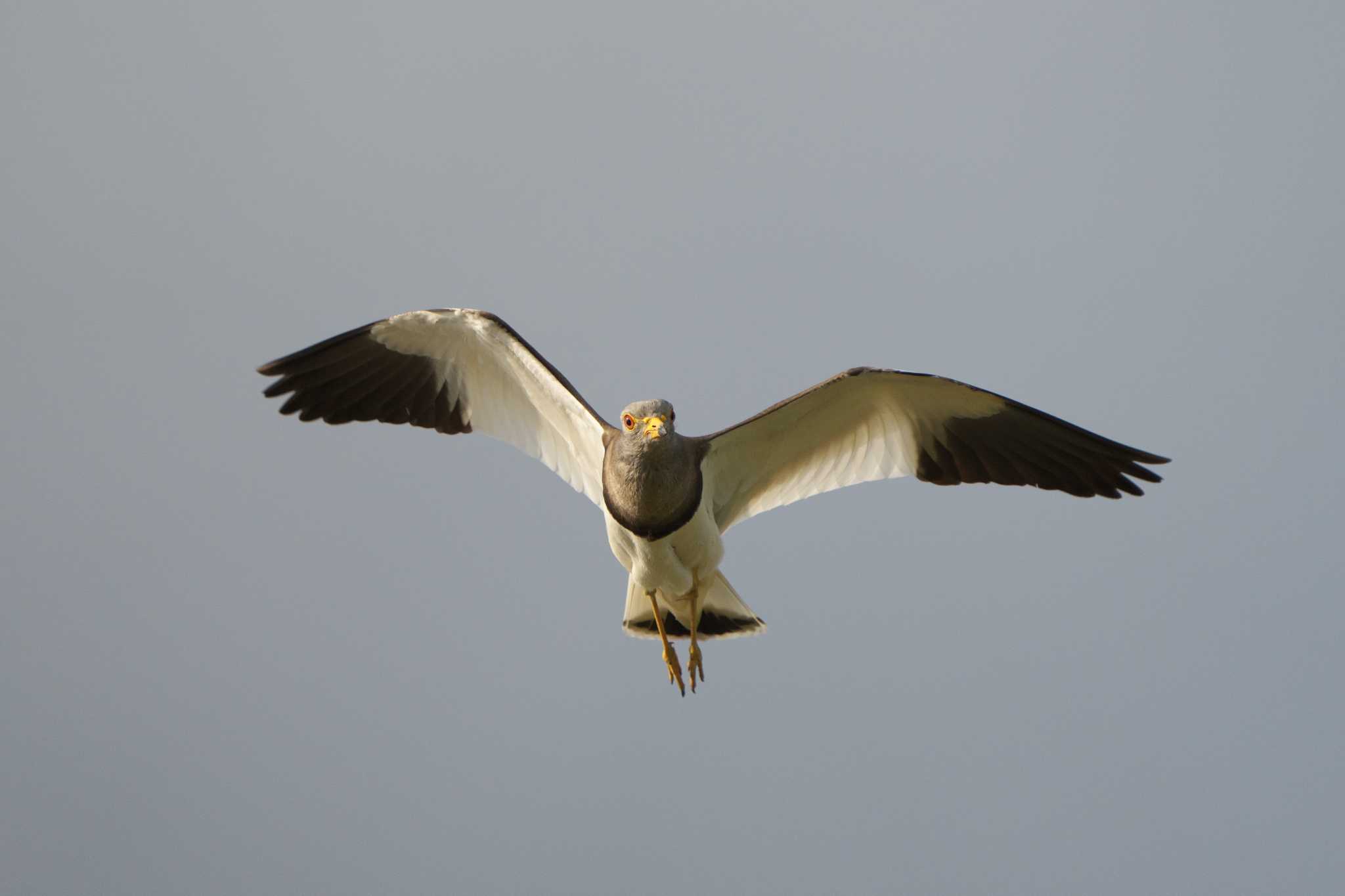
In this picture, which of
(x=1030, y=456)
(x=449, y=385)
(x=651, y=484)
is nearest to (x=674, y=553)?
(x=651, y=484)

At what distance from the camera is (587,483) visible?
10.8m

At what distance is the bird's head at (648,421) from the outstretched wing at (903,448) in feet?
2.80

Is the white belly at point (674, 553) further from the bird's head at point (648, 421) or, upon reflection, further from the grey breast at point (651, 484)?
the bird's head at point (648, 421)

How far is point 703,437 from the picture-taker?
1001cm

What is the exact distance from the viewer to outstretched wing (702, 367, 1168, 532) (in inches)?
404

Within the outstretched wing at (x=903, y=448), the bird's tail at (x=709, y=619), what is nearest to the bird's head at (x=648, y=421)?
the outstretched wing at (x=903, y=448)

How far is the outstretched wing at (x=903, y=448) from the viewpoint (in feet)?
33.7

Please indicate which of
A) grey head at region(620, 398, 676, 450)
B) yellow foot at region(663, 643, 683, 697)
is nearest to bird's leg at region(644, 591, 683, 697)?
yellow foot at region(663, 643, 683, 697)

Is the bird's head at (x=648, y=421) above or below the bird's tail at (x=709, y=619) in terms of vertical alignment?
above

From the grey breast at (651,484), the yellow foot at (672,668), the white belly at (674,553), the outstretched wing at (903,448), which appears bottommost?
the yellow foot at (672,668)

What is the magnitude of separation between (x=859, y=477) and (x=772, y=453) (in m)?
0.69

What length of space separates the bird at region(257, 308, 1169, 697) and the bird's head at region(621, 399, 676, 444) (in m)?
0.39

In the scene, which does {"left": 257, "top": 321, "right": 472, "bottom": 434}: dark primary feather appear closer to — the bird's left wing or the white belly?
the bird's left wing

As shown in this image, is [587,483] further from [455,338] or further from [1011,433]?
[1011,433]
